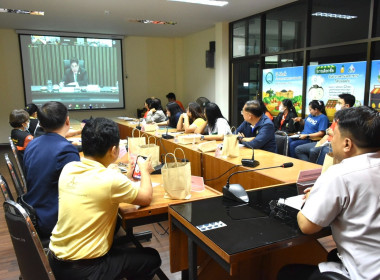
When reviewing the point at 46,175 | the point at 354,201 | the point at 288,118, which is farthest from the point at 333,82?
the point at 46,175

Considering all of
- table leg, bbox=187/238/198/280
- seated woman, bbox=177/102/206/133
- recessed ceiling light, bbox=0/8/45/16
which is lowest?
table leg, bbox=187/238/198/280

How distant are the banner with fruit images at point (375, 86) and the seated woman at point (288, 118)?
48.5 inches

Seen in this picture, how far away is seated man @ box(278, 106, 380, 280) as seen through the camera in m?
1.02

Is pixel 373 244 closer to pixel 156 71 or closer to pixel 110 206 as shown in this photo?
pixel 110 206

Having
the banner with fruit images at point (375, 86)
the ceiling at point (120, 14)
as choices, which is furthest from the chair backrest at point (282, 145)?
the ceiling at point (120, 14)

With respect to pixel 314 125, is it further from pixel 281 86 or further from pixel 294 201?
pixel 294 201

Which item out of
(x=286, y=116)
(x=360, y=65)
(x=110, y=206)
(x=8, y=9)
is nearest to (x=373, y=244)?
(x=110, y=206)

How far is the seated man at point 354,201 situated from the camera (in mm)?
1018

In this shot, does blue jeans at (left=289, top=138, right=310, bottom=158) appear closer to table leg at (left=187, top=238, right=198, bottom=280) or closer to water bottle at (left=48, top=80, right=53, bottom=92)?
table leg at (left=187, top=238, right=198, bottom=280)

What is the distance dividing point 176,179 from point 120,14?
5.04m

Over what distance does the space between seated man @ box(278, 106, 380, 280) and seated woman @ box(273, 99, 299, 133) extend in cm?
416

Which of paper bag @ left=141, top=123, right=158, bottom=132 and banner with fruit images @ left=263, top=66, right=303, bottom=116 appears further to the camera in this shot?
banner with fruit images @ left=263, top=66, right=303, bottom=116

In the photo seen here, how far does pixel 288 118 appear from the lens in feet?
17.0

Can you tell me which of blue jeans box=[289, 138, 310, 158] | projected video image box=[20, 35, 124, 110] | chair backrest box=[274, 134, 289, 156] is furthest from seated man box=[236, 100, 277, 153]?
projected video image box=[20, 35, 124, 110]
